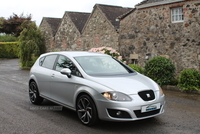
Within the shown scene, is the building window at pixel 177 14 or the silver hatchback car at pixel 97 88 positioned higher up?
the building window at pixel 177 14

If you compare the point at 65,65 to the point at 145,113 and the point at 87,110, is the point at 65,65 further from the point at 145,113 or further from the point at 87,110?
the point at 145,113

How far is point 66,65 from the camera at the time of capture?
22.6 ft

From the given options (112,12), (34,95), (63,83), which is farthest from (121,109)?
(112,12)

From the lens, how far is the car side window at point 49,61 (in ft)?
24.6

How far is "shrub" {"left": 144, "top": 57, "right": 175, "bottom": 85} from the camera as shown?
11.4 metres

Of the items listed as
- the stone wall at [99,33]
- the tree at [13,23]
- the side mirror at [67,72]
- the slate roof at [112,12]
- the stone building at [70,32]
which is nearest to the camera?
the side mirror at [67,72]

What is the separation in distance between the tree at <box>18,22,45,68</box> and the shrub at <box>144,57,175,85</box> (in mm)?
11944

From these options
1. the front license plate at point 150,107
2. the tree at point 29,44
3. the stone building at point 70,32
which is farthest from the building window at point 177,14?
→ the tree at point 29,44

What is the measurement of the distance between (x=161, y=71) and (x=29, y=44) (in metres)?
12.5

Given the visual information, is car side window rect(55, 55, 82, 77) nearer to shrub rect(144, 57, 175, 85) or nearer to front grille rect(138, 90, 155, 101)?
front grille rect(138, 90, 155, 101)

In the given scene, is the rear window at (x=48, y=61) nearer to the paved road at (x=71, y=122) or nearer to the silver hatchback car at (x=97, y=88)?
the silver hatchback car at (x=97, y=88)

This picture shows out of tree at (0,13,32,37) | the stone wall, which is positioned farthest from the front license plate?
tree at (0,13,32,37)

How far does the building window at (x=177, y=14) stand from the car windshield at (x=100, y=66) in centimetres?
690

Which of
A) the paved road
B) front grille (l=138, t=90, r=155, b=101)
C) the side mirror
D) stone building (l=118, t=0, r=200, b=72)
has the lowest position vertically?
the paved road
